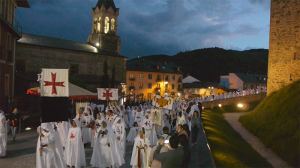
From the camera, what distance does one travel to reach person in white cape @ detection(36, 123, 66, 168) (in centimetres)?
1284

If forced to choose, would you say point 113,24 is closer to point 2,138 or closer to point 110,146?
point 2,138

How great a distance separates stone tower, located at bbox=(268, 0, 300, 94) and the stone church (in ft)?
85.1

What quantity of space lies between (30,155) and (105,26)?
60496 millimetres

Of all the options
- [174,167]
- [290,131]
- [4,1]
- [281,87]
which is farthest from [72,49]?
[174,167]

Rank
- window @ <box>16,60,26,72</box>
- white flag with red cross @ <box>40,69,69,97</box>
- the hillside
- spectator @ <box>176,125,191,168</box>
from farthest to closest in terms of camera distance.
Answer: window @ <box>16,60,26,72</box>
the hillside
white flag with red cross @ <box>40,69,69,97</box>
spectator @ <box>176,125,191,168</box>

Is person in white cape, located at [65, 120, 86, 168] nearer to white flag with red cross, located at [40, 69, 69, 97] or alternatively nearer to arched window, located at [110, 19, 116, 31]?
white flag with red cross, located at [40, 69, 69, 97]

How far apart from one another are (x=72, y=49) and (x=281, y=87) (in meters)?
38.4

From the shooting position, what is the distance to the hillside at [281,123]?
2234cm

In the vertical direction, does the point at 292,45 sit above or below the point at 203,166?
above

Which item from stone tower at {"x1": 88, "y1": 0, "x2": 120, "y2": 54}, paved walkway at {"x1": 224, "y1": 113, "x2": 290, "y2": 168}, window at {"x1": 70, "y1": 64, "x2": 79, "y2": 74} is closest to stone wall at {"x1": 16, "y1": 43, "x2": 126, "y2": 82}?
window at {"x1": 70, "y1": 64, "x2": 79, "y2": 74}

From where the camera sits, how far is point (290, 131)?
2441cm

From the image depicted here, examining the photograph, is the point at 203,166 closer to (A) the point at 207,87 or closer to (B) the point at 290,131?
(B) the point at 290,131

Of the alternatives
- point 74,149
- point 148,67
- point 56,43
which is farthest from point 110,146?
point 148,67

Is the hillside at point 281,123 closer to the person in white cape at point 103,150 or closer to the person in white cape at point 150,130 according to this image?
the person in white cape at point 150,130
